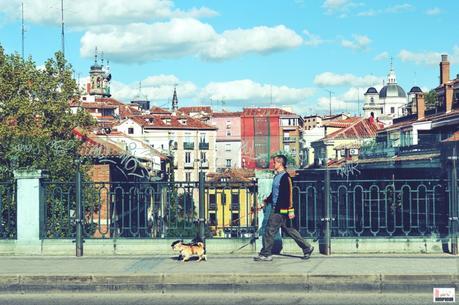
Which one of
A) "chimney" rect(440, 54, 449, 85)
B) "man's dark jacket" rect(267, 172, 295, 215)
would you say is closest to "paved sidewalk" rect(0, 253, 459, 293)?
"man's dark jacket" rect(267, 172, 295, 215)

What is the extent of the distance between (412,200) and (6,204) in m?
7.76

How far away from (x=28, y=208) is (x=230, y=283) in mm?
4680

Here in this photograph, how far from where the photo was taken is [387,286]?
10.9 meters

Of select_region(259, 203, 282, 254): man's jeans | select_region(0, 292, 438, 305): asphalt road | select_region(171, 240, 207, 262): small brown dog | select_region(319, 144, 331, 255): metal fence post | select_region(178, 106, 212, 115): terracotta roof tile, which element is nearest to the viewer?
select_region(0, 292, 438, 305): asphalt road

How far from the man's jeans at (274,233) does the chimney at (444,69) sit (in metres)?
63.1

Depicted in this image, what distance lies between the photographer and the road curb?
10945mm

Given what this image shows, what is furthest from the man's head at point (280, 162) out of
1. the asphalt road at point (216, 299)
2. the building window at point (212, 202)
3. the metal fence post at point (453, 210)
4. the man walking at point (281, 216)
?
the metal fence post at point (453, 210)

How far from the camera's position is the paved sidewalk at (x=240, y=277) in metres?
11.0

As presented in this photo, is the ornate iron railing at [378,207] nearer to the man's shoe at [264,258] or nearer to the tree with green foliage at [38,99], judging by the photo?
the man's shoe at [264,258]

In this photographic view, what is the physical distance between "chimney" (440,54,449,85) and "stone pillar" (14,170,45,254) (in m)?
63.7

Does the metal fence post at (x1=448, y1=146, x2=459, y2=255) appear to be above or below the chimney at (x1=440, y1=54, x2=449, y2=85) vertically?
below

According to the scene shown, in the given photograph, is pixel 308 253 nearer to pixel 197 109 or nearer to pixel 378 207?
pixel 378 207

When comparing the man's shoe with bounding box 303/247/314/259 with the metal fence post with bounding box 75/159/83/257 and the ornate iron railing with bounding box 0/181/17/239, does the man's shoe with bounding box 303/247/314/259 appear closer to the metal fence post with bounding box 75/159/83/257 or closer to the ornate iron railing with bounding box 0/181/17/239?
the metal fence post with bounding box 75/159/83/257

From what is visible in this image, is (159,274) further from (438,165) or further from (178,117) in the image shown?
(178,117)
